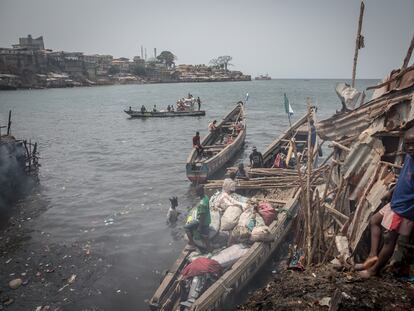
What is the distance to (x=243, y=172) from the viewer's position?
11.7 meters

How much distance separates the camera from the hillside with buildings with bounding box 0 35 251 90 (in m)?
88.9

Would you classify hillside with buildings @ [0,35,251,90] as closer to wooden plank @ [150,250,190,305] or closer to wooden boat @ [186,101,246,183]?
wooden boat @ [186,101,246,183]

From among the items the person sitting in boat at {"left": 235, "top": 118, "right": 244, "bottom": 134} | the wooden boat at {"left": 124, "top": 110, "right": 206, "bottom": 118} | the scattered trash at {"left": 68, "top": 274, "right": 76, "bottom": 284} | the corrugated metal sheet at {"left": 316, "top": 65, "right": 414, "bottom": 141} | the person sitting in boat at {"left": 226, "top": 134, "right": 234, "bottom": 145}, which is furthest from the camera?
the wooden boat at {"left": 124, "top": 110, "right": 206, "bottom": 118}

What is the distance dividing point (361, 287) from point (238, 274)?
2844 mm

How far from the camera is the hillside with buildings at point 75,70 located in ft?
292

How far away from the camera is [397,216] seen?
424 cm

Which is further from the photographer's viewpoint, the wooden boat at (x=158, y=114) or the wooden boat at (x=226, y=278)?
the wooden boat at (x=158, y=114)

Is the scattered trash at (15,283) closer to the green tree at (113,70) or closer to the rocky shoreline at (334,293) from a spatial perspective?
the rocky shoreline at (334,293)

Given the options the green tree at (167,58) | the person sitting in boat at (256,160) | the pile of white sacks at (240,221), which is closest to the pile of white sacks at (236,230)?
the pile of white sacks at (240,221)

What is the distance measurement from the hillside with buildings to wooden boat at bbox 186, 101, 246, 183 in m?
86.8

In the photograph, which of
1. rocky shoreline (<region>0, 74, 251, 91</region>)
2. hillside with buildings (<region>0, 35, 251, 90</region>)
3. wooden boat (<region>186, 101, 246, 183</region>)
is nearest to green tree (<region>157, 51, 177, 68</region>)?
hillside with buildings (<region>0, 35, 251, 90</region>)

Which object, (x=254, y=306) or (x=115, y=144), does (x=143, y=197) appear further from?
(x=115, y=144)

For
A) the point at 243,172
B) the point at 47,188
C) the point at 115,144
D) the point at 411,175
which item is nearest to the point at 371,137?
the point at 411,175

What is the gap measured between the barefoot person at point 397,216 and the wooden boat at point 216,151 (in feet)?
31.7
